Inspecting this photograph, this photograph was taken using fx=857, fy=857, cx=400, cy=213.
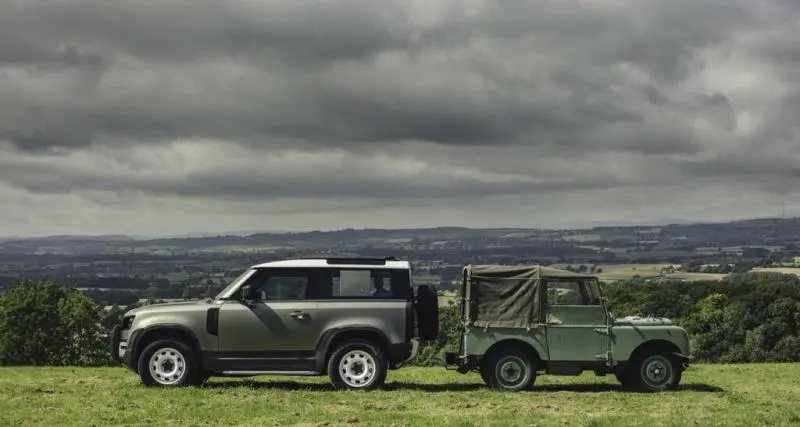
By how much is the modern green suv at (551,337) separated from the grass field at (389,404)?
484 millimetres

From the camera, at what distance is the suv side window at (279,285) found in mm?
16094

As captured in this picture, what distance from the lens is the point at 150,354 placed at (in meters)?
15.9

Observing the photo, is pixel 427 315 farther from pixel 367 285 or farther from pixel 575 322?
pixel 575 322

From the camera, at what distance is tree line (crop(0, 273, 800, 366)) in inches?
1811

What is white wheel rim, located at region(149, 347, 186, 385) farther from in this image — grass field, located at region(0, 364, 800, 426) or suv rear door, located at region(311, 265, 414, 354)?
suv rear door, located at region(311, 265, 414, 354)

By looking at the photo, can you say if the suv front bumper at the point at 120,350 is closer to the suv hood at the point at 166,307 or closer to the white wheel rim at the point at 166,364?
the white wheel rim at the point at 166,364

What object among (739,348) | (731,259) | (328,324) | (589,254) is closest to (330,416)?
(328,324)

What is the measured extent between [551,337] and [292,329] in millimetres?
4845

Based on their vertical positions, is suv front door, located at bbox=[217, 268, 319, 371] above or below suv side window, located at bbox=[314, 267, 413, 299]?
below

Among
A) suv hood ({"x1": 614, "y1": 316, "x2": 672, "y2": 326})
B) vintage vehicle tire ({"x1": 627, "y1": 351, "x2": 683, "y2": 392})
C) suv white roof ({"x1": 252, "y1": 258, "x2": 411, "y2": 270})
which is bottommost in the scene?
vintage vehicle tire ({"x1": 627, "y1": 351, "x2": 683, "y2": 392})

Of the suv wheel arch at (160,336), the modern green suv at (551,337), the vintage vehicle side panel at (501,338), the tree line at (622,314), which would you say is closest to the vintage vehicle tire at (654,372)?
the modern green suv at (551,337)

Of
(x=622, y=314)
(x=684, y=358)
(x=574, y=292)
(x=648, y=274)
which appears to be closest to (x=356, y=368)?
(x=574, y=292)

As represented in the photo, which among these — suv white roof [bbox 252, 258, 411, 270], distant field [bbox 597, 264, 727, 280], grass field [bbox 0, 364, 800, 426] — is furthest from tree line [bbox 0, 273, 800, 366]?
distant field [bbox 597, 264, 727, 280]

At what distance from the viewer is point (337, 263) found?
16188 mm
